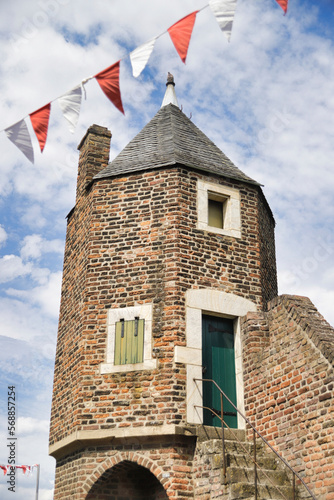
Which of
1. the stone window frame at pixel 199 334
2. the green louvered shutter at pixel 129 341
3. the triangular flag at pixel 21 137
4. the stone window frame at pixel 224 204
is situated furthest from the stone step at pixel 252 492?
the triangular flag at pixel 21 137

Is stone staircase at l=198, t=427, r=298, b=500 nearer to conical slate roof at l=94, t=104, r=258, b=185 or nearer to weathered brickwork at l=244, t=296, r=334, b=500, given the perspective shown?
weathered brickwork at l=244, t=296, r=334, b=500

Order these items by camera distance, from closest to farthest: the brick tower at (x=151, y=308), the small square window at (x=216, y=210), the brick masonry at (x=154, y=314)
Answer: the brick masonry at (x=154, y=314)
the brick tower at (x=151, y=308)
the small square window at (x=216, y=210)

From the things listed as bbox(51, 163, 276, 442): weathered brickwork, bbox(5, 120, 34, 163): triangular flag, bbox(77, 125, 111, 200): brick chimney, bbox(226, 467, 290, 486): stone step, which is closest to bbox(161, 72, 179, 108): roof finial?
bbox(77, 125, 111, 200): brick chimney

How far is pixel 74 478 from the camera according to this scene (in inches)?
382

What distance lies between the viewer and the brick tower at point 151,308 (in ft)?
30.9

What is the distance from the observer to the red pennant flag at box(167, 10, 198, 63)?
787 cm

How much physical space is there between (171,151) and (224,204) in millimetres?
1577

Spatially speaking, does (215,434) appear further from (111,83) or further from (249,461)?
(111,83)

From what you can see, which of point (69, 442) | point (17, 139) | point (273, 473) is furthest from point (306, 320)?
point (17, 139)

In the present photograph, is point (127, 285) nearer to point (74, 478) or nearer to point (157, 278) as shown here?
point (157, 278)

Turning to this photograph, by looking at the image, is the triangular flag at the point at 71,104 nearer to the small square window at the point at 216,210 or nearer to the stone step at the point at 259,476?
the small square window at the point at 216,210

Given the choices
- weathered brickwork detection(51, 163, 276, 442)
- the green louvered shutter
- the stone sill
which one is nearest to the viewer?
the stone sill

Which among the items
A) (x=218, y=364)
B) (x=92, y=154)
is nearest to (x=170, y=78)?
(x=92, y=154)

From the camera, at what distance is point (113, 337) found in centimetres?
1029
